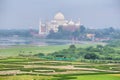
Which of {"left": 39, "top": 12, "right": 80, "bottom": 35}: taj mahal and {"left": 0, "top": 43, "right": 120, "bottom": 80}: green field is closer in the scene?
{"left": 0, "top": 43, "right": 120, "bottom": 80}: green field

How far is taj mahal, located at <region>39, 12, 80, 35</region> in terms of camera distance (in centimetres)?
2635

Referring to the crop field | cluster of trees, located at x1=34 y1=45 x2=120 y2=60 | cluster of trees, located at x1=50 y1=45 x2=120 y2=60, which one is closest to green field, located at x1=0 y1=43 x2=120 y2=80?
the crop field

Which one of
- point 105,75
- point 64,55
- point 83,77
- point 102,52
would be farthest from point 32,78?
point 102,52

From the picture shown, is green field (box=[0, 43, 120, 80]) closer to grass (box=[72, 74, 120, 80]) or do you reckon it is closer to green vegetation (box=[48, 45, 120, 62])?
grass (box=[72, 74, 120, 80])

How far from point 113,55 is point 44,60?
2.34 m

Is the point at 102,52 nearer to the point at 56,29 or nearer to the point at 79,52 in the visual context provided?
the point at 79,52

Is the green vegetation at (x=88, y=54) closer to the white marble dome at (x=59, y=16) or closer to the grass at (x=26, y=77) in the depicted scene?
the grass at (x=26, y=77)

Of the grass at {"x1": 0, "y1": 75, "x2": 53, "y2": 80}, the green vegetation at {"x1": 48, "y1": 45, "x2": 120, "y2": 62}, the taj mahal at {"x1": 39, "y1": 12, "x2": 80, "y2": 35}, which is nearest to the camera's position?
the grass at {"x1": 0, "y1": 75, "x2": 53, "y2": 80}

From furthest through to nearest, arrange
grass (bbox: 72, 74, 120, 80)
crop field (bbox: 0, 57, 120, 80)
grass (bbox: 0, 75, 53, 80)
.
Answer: crop field (bbox: 0, 57, 120, 80)
grass (bbox: 72, 74, 120, 80)
grass (bbox: 0, 75, 53, 80)

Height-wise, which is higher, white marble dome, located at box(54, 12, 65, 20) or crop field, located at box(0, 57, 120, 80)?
white marble dome, located at box(54, 12, 65, 20)

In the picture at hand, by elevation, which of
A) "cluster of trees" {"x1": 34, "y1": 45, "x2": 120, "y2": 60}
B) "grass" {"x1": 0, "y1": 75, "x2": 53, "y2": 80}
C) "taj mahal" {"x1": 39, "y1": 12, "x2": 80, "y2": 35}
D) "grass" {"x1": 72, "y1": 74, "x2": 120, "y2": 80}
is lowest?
"grass" {"x1": 72, "y1": 74, "x2": 120, "y2": 80}

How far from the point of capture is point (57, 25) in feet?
A: 89.4

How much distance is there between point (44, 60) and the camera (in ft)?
42.9

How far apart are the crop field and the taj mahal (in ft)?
43.1
